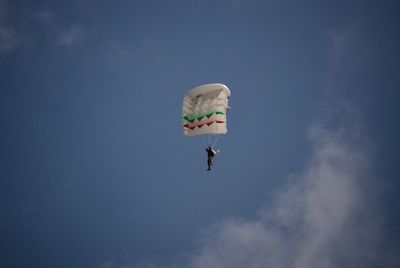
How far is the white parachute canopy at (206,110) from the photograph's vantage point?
27.1 metres

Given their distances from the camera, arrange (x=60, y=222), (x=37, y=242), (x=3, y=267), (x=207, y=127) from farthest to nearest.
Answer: (x=60, y=222)
(x=37, y=242)
(x=3, y=267)
(x=207, y=127)

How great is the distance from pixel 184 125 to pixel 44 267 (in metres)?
66.2

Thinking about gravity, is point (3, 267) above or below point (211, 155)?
above

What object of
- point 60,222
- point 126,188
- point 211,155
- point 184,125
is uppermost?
point 126,188

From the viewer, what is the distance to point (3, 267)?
254ft

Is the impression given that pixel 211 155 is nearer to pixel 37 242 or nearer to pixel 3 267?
pixel 3 267

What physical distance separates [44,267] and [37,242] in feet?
47.0

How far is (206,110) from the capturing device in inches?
1083

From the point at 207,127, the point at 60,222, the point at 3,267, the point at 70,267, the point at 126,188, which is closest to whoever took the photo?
the point at 207,127

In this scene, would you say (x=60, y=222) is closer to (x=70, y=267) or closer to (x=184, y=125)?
(x=70, y=267)

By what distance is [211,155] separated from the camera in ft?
90.6

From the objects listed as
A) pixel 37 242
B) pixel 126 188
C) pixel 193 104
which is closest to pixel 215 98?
pixel 193 104

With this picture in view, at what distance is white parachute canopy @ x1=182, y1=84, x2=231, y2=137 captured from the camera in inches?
1067

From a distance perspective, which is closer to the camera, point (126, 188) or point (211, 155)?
point (211, 155)
